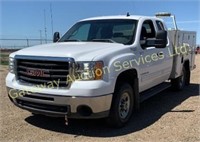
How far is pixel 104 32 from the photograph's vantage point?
6988 mm

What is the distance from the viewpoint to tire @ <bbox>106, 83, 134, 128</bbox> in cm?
577

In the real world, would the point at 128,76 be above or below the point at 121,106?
above

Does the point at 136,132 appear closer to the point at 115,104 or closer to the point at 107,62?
the point at 115,104

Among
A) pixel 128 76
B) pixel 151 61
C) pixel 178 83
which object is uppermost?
pixel 151 61

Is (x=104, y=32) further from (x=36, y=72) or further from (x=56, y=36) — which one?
(x=36, y=72)

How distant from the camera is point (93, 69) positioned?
5.30m

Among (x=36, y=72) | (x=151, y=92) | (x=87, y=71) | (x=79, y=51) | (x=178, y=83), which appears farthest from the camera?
(x=178, y=83)

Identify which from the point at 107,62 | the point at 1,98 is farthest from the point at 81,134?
the point at 1,98

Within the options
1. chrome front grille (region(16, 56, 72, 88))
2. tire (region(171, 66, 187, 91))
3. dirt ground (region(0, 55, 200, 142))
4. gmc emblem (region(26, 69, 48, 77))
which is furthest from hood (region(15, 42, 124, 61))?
tire (region(171, 66, 187, 91))

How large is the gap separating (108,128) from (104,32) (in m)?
2.10

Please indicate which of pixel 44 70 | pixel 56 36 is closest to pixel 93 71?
pixel 44 70

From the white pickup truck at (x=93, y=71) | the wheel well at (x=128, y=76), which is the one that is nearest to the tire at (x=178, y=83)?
the white pickup truck at (x=93, y=71)

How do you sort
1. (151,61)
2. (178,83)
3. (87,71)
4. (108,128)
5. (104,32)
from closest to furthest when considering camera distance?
(87,71)
(108,128)
(104,32)
(151,61)
(178,83)

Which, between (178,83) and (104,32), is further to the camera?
(178,83)
